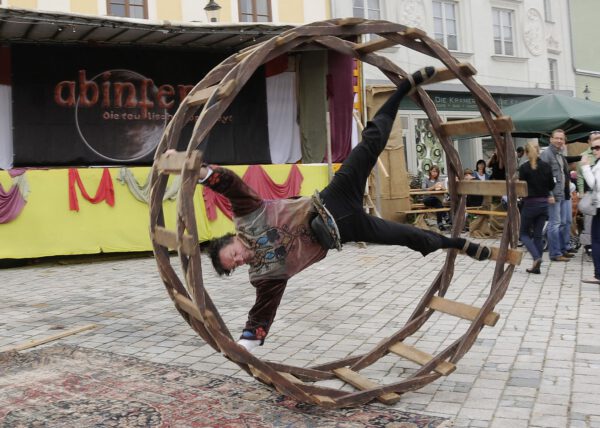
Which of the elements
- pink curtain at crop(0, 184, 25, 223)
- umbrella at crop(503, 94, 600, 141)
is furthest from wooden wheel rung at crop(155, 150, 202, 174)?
umbrella at crop(503, 94, 600, 141)

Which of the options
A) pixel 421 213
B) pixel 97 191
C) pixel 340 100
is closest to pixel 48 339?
pixel 97 191

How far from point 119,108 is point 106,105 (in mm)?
253

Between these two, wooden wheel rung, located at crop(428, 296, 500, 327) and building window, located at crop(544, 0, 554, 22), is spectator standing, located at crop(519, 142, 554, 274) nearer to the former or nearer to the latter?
wooden wheel rung, located at crop(428, 296, 500, 327)

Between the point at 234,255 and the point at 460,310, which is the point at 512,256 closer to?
the point at 460,310

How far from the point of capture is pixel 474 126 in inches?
191

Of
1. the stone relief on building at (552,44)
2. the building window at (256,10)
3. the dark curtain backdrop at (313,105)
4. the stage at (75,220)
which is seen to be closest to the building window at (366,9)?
the building window at (256,10)

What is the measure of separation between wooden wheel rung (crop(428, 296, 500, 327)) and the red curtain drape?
283 inches

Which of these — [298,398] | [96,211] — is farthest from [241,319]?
[96,211]

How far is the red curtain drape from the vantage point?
10617 mm

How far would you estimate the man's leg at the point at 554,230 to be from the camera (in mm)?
9117

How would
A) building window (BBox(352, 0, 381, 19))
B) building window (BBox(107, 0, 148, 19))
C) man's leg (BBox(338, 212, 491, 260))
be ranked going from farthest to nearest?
building window (BBox(352, 0, 381, 19)) → building window (BBox(107, 0, 148, 19)) → man's leg (BBox(338, 212, 491, 260))

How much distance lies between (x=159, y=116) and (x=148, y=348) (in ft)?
26.9

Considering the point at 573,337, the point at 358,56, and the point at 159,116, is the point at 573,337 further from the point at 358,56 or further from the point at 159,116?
the point at 159,116

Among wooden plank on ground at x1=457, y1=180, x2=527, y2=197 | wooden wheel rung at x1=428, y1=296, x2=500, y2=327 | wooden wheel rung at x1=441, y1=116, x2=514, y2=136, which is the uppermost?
wooden wheel rung at x1=441, y1=116, x2=514, y2=136
